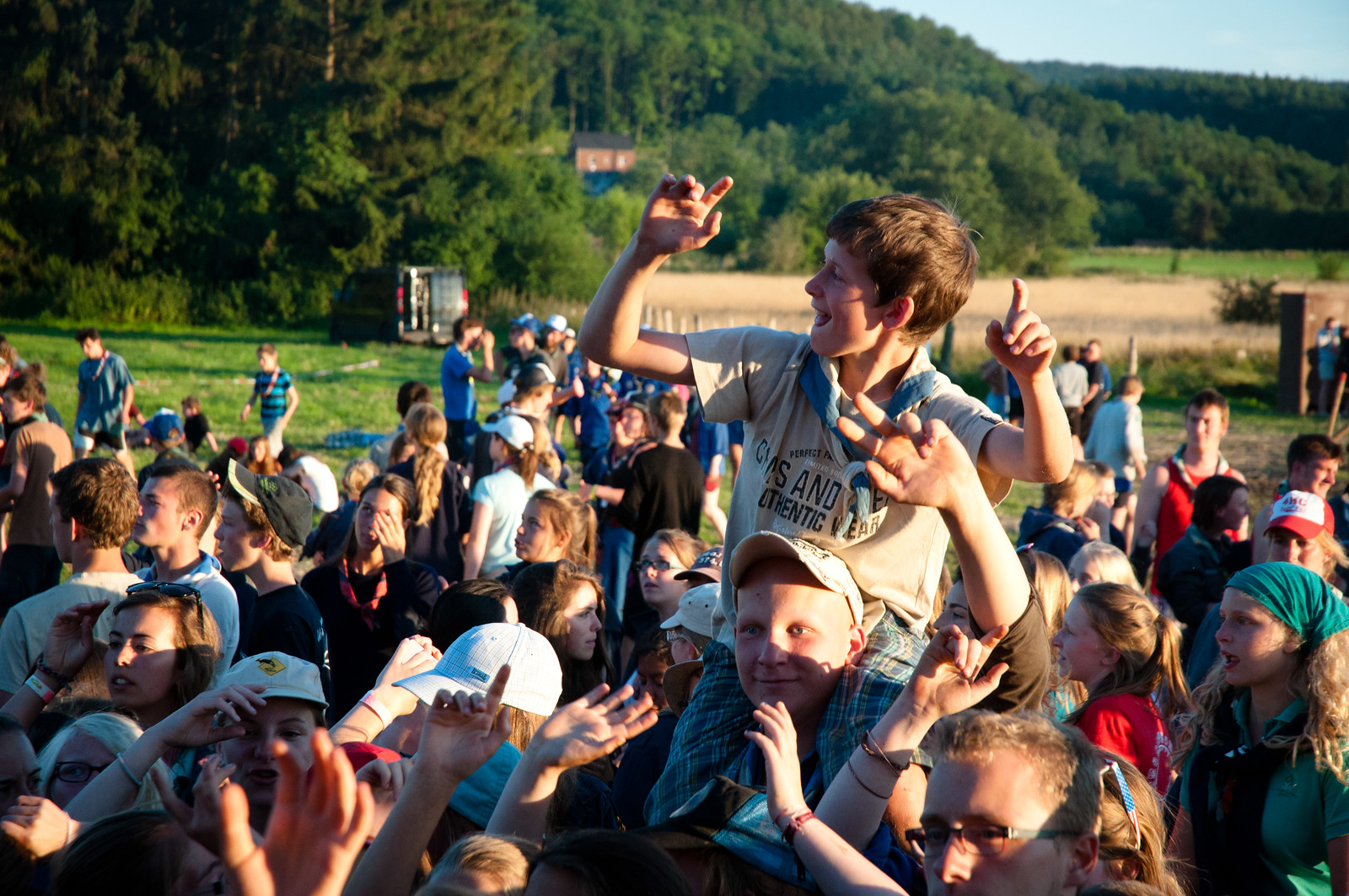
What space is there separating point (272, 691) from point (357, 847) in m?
1.29

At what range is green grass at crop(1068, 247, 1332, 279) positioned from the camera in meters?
57.8

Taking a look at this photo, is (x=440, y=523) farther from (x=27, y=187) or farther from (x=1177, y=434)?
(x=27, y=187)

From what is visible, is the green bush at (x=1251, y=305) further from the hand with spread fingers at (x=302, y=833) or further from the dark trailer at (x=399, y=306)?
the hand with spread fingers at (x=302, y=833)

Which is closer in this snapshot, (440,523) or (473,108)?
(440,523)

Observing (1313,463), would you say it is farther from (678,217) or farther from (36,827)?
(36,827)

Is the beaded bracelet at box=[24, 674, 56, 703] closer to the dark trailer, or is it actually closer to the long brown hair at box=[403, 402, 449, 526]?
the long brown hair at box=[403, 402, 449, 526]

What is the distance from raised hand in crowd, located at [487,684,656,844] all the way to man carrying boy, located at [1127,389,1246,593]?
233 inches

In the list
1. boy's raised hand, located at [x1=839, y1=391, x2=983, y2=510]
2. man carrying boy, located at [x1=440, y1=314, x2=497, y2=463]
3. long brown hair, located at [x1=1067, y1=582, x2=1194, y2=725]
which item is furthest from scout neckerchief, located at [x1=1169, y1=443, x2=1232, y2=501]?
man carrying boy, located at [x1=440, y1=314, x2=497, y2=463]

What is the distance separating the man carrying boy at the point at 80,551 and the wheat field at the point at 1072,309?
1991cm

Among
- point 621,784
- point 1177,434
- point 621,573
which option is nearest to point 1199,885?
point 621,784

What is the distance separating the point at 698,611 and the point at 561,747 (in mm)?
1623

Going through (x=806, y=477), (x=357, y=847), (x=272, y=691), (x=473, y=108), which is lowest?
(x=272, y=691)

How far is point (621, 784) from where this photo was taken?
3.29 meters

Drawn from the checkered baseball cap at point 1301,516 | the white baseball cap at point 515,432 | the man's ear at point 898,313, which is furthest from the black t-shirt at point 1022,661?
the white baseball cap at point 515,432
